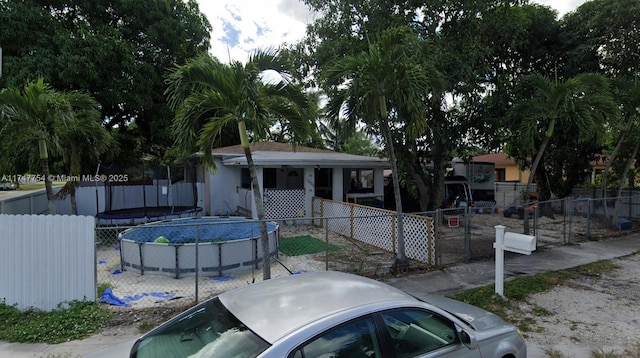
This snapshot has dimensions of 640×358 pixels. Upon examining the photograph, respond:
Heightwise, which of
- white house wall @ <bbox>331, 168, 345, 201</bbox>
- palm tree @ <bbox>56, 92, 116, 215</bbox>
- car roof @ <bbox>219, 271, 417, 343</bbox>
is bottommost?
car roof @ <bbox>219, 271, 417, 343</bbox>

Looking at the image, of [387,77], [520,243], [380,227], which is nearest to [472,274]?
[520,243]

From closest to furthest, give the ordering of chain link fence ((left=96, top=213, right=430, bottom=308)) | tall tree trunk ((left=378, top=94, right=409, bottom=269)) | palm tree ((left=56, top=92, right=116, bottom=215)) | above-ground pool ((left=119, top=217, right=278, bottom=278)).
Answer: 1. chain link fence ((left=96, top=213, right=430, bottom=308))
2. tall tree trunk ((left=378, top=94, right=409, bottom=269))
3. above-ground pool ((left=119, top=217, right=278, bottom=278))
4. palm tree ((left=56, top=92, right=116, bottom=215))

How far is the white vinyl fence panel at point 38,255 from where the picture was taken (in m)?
5.56

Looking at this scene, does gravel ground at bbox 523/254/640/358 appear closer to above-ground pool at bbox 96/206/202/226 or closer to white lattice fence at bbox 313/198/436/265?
white lattice fence at bbox 313/198/436/265

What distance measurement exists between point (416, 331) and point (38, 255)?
587 cm

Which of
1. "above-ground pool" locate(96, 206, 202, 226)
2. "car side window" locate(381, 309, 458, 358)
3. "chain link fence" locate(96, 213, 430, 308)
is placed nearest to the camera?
"car side window" locate(381, 309, 458, 358)

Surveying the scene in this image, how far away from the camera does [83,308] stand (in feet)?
18.3

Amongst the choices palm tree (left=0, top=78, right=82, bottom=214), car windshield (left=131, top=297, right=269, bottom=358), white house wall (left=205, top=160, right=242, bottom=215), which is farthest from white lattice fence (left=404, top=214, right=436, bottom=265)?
white house wall (left=205, top=160, right=242, bottom=215)

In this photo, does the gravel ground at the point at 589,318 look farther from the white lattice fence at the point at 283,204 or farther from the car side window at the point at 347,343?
the white lattice fence at the point at 283,204

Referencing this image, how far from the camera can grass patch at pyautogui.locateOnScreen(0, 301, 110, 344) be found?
4750mm

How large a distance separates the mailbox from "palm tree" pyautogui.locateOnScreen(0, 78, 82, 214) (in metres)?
9.57

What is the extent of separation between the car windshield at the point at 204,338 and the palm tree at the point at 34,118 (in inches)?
294

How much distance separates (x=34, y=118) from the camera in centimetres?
781

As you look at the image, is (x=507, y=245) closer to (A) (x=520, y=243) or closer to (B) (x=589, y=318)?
(A) (x=520, y=243)
